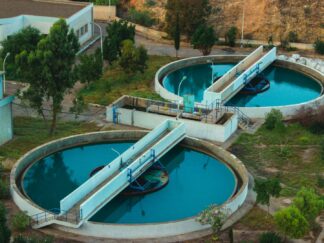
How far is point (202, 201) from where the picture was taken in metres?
35.6

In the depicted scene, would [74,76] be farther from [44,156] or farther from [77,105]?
[44,156]

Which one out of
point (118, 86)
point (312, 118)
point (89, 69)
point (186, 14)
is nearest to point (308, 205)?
point (312, 118)

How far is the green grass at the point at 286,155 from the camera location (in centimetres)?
3775

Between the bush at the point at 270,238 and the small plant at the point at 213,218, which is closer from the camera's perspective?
the bush at the point at 270,238

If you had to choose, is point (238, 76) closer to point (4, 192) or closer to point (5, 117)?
point (5, 117)

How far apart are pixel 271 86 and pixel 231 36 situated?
1073 centimetres

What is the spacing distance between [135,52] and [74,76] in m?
11.5

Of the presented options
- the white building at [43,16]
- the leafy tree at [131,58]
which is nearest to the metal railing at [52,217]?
the leafy tree at [131,58]

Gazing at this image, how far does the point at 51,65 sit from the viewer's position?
39.9 m

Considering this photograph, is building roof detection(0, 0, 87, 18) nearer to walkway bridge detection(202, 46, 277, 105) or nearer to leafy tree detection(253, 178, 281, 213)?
walkway bridge detection(202, 46, 277, 105)

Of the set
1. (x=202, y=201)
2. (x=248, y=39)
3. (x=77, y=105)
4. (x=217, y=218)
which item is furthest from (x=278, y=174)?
(x=248, y=39)

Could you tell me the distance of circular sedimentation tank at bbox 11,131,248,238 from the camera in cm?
3391

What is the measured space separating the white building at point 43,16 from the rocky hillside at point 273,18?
823cm

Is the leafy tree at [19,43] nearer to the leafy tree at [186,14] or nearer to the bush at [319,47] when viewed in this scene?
the leafy tree at [186,14]
